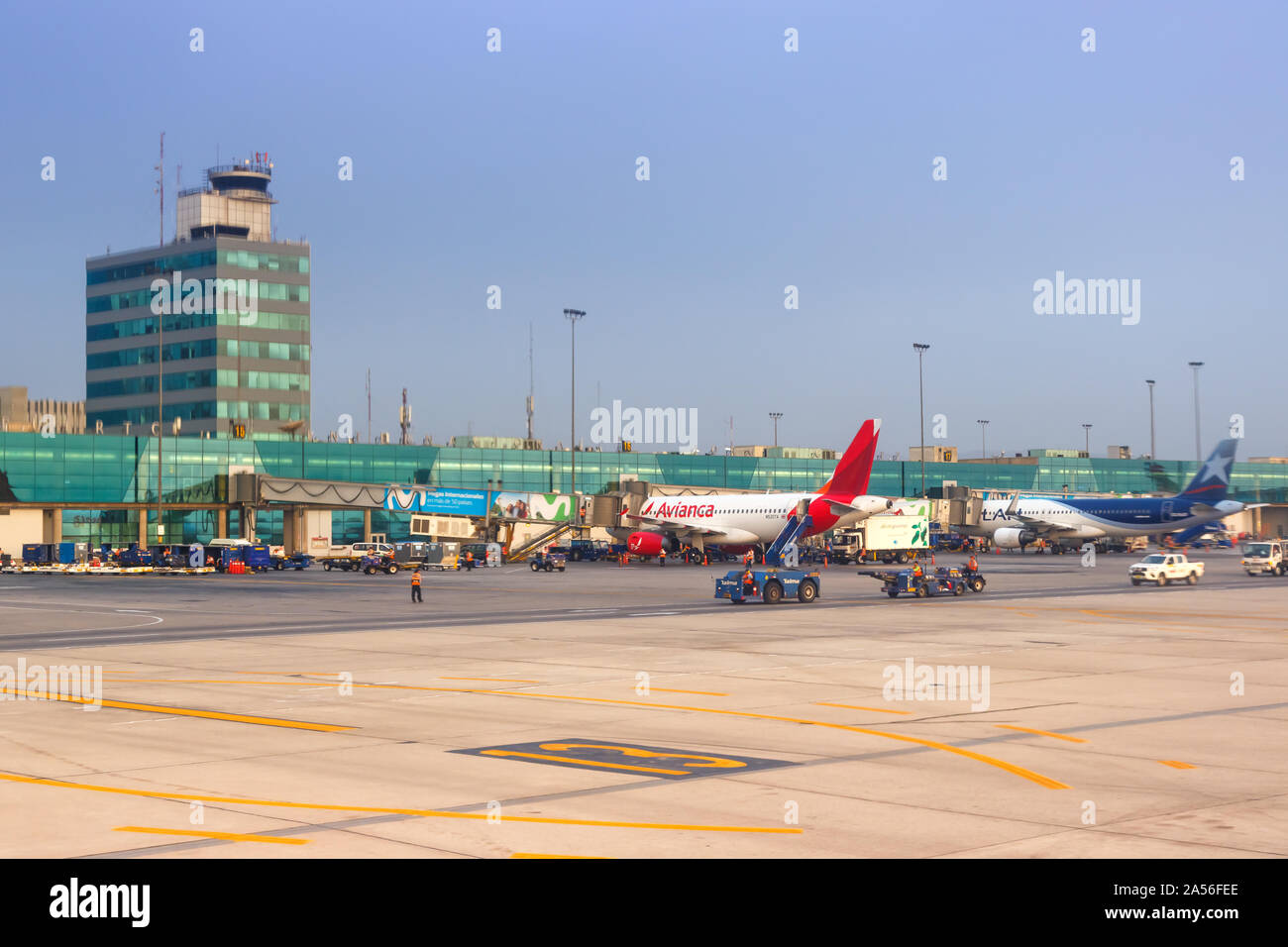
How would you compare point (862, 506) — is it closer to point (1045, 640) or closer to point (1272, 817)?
point (1045, 640)

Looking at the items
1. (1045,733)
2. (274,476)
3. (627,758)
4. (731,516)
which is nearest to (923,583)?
(1045,733)

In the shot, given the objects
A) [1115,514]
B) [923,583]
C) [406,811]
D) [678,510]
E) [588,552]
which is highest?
[678,510]

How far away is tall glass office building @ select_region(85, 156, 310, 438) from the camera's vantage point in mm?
164500

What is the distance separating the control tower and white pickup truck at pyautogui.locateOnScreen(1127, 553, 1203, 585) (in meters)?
133

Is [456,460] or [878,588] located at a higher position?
[456,460]

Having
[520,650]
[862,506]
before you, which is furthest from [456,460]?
[520,650]

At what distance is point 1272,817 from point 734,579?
4093 cm

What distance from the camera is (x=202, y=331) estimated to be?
542ft

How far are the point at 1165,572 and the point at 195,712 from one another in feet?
193

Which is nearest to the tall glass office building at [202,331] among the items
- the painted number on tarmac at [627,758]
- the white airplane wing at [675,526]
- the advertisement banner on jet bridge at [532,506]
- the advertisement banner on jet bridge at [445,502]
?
the advertisement banner on jet bridge at [445,502]

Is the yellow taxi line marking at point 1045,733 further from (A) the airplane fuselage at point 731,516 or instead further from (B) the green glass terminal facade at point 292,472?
(B) the green glass terminal facade at point 292,472

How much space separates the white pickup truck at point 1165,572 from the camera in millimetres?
69875

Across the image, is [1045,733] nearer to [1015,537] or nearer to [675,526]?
[675,526]
